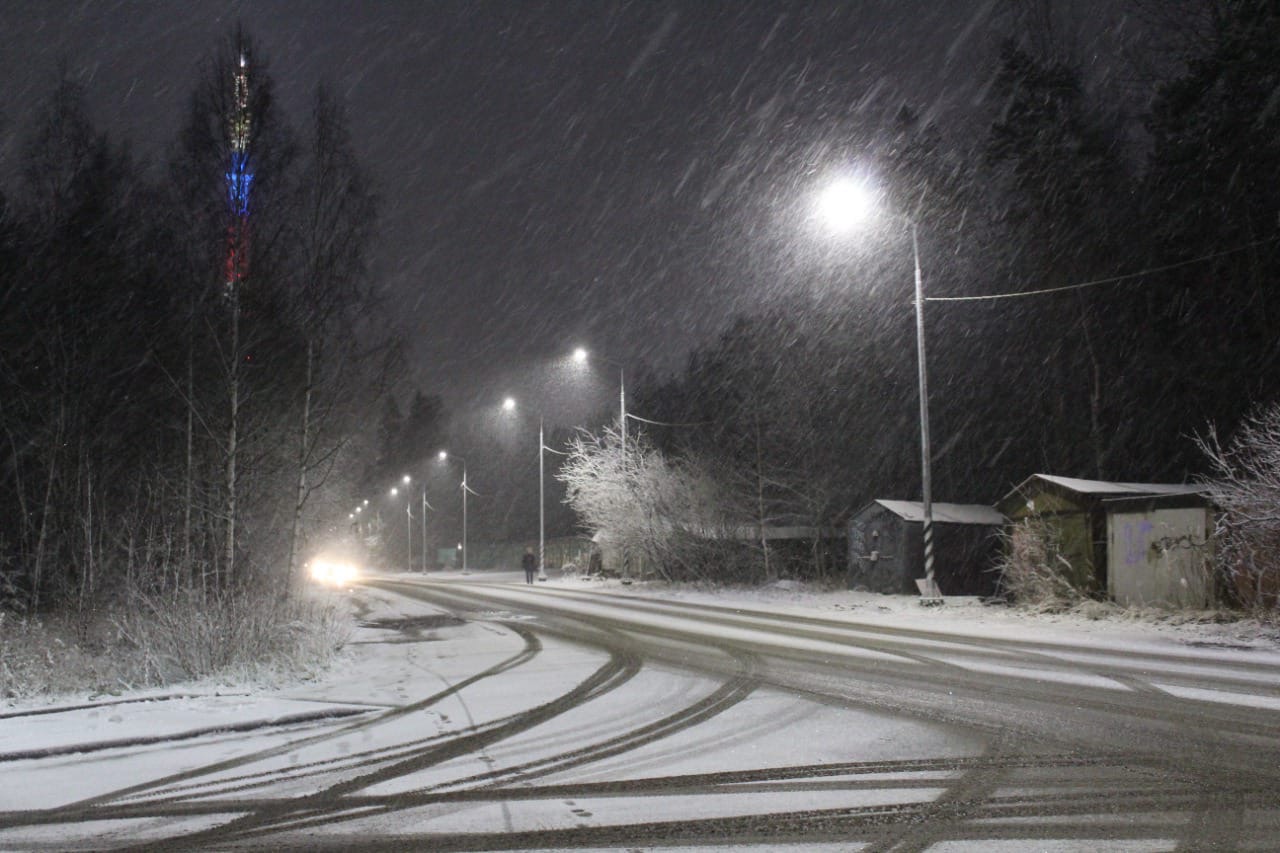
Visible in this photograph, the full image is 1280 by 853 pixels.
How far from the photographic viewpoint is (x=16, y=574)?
17797mm

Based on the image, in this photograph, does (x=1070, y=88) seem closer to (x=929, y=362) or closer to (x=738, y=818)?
(x=929, y=362)

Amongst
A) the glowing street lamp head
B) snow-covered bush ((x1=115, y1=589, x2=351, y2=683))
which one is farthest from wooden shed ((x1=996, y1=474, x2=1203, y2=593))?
snow-covered bush ((x1=115, y1=589, x2=351, y2=683))

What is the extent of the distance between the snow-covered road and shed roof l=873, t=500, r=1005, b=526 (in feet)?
53.1

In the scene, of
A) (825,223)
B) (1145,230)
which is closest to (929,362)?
(1145,230)

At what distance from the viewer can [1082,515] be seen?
20203 mm

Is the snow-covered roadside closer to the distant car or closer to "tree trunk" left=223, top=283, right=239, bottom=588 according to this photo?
"tree trunk" left=223, top=283, right=239, bottom=588

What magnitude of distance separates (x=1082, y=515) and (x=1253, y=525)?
198 inches

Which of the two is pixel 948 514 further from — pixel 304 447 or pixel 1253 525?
pixel 304 447

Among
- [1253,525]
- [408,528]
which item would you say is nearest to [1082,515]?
[1253,525]

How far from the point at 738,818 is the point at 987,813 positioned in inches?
54.5

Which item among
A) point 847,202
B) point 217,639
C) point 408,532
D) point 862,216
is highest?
point 847,202

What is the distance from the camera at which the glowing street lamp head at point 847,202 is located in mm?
21328

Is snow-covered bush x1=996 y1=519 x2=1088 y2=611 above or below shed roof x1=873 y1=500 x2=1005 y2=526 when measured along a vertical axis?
below

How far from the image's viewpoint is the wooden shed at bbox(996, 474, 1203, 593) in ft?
64.6
